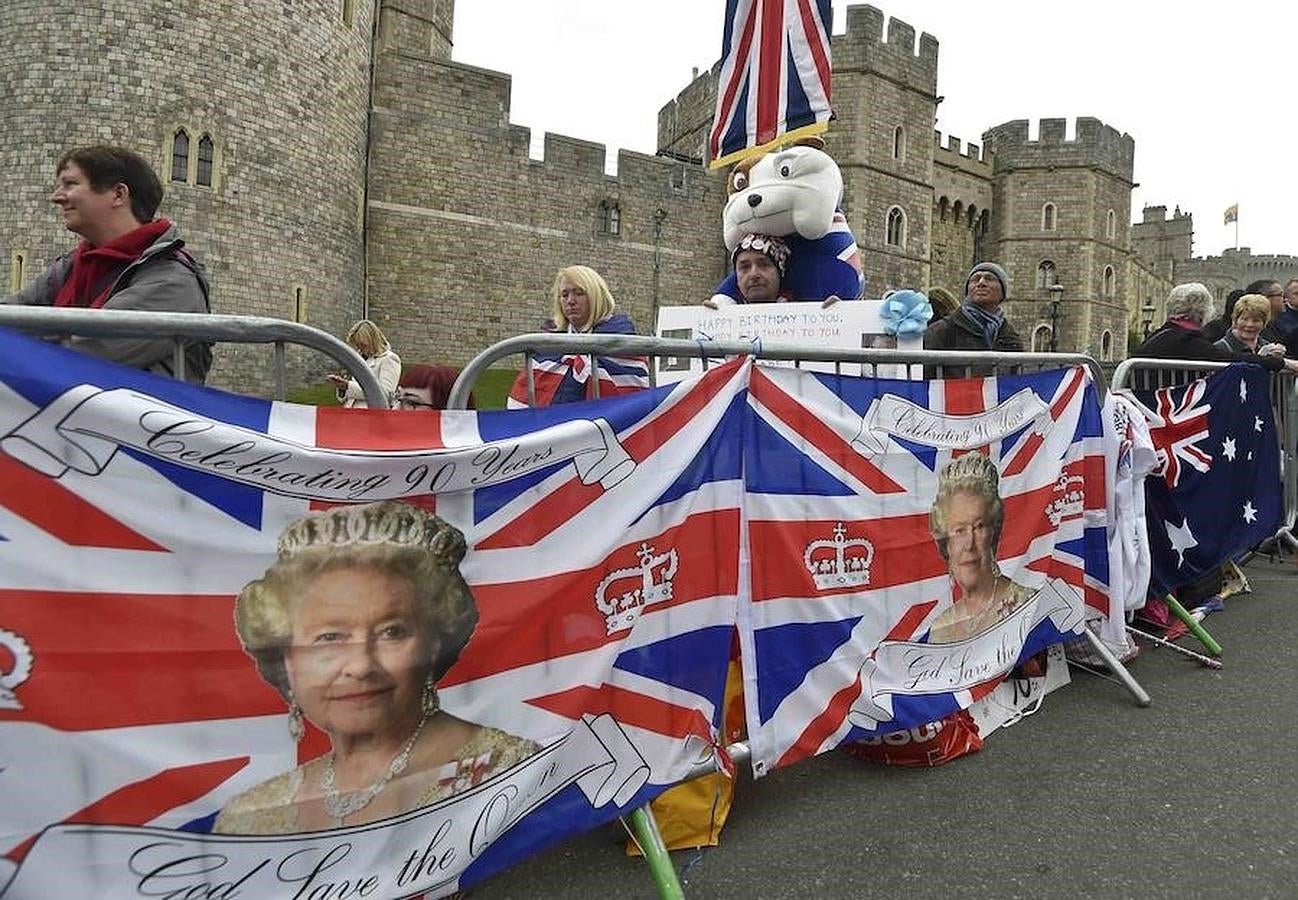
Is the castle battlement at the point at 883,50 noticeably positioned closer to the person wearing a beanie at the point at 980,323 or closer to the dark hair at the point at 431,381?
the person wearing a beanie at the point at 980,323

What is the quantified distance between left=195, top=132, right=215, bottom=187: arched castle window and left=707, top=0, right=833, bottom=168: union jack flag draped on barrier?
17.1 meters

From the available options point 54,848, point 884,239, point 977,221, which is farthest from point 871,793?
point 977,221

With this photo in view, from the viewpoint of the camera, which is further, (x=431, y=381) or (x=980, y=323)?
(x=980, y=323)

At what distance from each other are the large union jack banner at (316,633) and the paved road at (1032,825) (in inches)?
12.5

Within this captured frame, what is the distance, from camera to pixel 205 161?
17.7m

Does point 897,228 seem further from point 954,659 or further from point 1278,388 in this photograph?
point 954,659

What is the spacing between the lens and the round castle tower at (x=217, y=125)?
16.3 metres

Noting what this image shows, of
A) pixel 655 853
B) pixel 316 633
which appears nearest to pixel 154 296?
pixel 316 633

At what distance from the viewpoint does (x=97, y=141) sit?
16469 millimetres

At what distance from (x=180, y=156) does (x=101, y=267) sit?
18620 mm

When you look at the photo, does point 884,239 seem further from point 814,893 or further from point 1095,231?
point 814,893

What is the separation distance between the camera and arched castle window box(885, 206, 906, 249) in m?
29.9

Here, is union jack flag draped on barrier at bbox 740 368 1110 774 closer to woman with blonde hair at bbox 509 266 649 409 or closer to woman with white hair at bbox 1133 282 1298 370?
woman with blonde hair at bbox 509 266 649 409

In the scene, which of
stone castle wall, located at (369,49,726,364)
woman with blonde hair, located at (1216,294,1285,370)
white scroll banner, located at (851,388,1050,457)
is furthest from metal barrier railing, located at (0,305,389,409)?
stone castle wall, located at (369,49,726,364)
